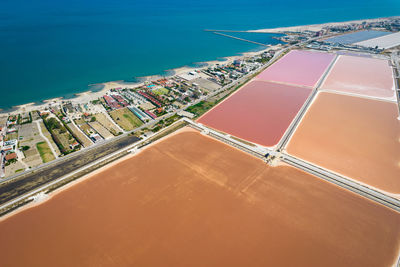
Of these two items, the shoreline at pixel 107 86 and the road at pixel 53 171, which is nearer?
the road at pixel 53 171

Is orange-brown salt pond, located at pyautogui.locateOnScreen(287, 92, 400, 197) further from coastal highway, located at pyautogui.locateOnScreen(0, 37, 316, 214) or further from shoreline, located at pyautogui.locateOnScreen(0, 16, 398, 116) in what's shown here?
shoreline, located at pyautogui.locateOnScreen(0, 16, 398, 116)

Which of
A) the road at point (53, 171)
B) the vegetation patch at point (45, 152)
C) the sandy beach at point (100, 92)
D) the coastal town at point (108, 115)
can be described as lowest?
the road at point (53, 171)

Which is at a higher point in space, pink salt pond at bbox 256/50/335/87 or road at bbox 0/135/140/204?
pink salt pond at bbox 256/50/335/87

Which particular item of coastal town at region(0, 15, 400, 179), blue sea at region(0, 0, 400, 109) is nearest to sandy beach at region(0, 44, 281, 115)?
coastal town at region(0, 15, 400, 179)

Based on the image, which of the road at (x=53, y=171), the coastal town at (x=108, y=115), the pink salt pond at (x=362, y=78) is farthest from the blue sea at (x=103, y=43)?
the pink salt pond at (x=362, y=78)

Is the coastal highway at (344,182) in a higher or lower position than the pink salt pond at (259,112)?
lower

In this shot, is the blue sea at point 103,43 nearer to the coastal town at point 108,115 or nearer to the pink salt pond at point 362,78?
the coastal town at point 108,115
